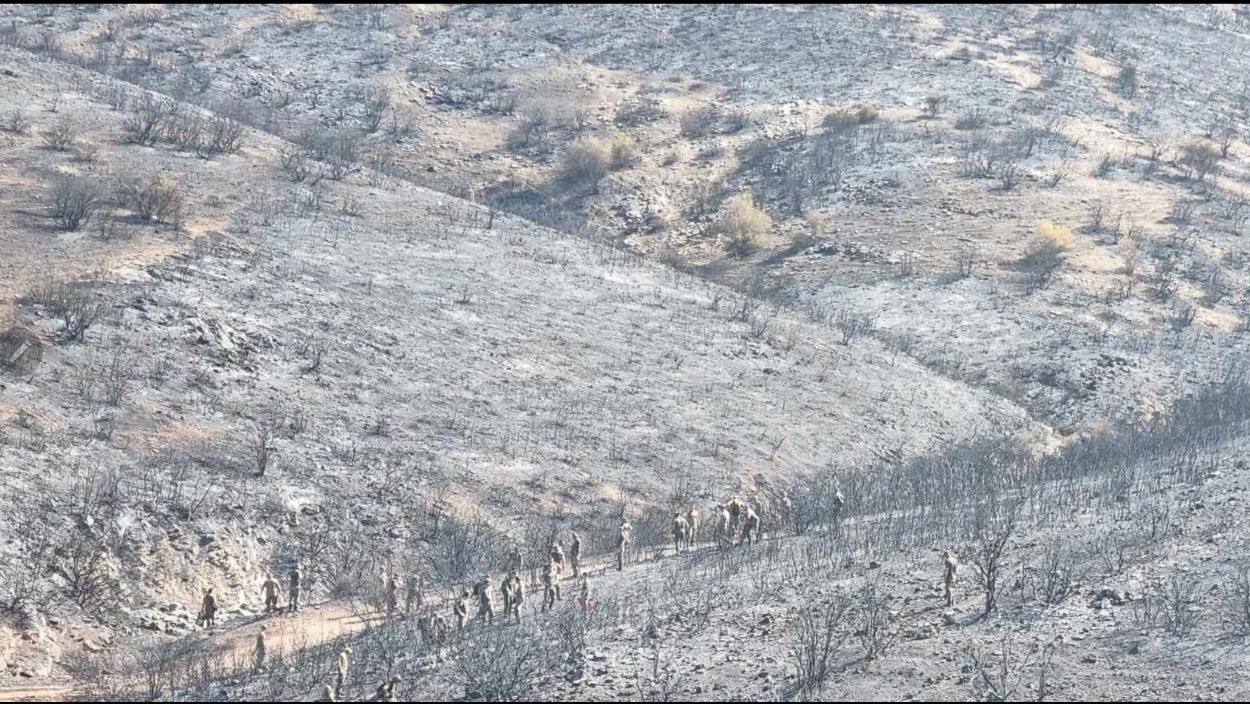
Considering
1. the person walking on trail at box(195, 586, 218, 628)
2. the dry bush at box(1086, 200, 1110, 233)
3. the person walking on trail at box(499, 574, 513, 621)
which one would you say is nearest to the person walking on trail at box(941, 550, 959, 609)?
the person walking on trail at box(499, 574, 513, 621)

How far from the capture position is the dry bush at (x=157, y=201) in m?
34.5

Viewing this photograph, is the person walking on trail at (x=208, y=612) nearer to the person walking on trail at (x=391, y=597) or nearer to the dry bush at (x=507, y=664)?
the person walking on trail at (x=391, y=597)

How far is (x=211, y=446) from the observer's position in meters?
25.7

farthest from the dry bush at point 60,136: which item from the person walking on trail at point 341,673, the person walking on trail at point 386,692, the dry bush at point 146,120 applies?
the person walking on trail at point 386,692

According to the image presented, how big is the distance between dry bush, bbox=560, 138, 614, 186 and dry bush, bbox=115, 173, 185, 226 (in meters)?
19.0

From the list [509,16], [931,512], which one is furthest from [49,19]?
[931,512]

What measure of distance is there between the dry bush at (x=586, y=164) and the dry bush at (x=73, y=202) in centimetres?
1996

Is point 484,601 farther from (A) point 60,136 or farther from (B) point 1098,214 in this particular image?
(B) point 1098,214

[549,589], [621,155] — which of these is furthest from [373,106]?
[549,589]

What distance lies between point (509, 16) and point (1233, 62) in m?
35.0

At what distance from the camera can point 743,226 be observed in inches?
1848

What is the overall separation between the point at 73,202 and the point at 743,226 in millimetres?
21973

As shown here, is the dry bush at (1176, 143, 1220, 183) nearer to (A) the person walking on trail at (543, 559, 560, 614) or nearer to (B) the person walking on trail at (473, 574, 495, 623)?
(A) the person walking on trail at (543, 559, 560, 614)

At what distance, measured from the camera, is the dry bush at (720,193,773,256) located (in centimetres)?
4675
